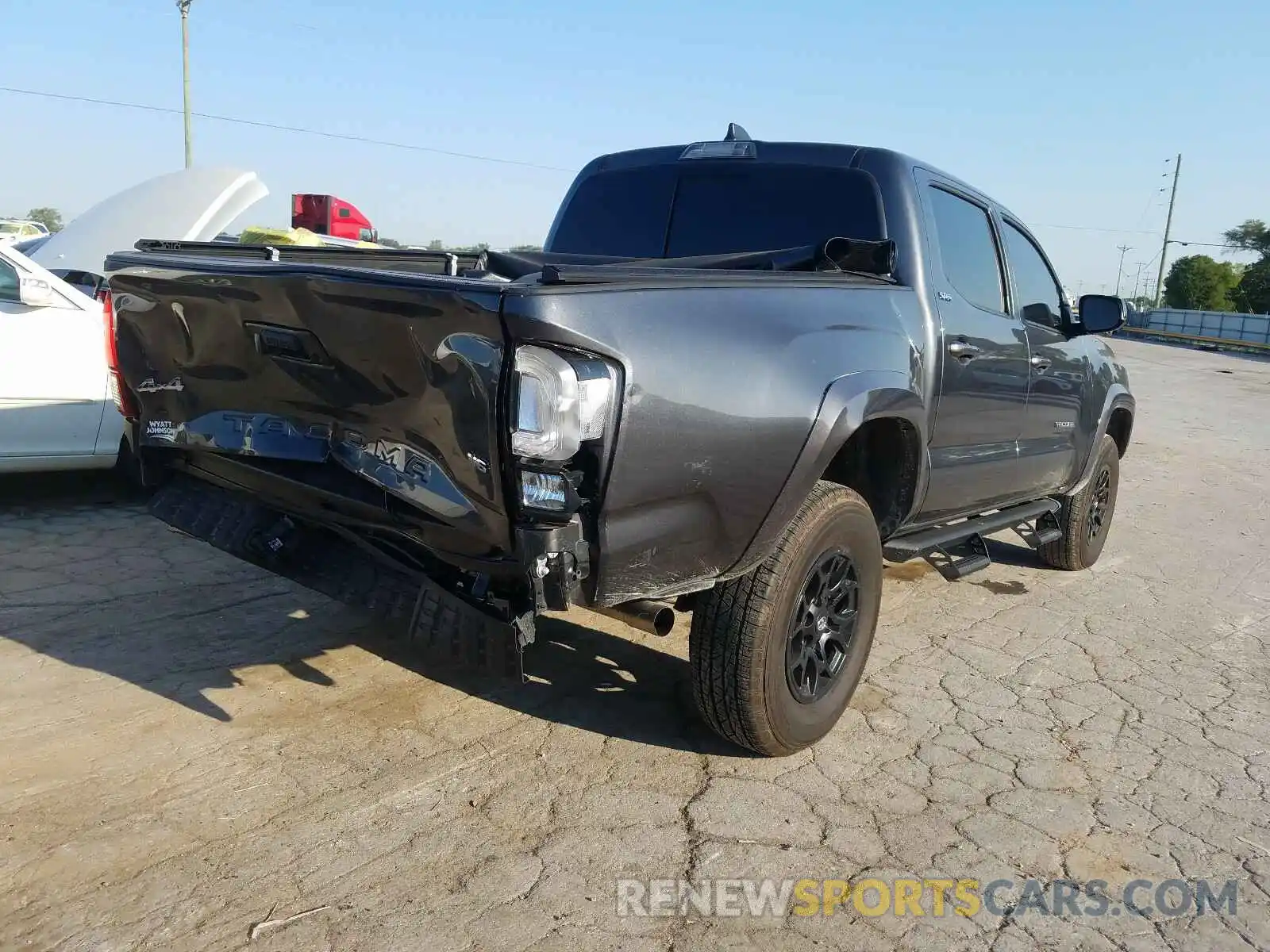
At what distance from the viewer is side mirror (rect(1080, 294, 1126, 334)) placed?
5133 millimetres

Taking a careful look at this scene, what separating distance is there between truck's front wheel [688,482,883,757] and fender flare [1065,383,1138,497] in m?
2.58

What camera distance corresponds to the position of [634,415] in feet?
8.16

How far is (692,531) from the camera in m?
2.73

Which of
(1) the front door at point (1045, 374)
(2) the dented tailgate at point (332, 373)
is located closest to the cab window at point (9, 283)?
(2) the dented tailgate at point (332, 373)

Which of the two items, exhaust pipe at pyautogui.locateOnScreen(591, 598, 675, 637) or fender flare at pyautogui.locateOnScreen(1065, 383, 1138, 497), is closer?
exhaust pipe at pyautogui.locateOnScreen(591, 598, 675, 637)

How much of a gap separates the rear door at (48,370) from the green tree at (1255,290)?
177 ft

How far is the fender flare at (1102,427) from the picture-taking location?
5.64 meters

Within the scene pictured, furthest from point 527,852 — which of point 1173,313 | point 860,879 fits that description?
point 1173,313

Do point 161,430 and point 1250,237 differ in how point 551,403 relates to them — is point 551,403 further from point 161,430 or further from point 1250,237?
point 1250,237

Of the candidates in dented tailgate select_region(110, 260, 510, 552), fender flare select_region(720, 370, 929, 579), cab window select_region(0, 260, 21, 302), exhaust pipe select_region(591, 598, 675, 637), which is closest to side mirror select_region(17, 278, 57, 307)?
cab window select_region(0, 260, 21, 302)

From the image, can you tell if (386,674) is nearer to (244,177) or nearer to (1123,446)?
(1123,446)

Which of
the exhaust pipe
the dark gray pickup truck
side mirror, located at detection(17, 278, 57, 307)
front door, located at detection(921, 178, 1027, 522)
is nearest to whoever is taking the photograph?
the dark gray pickup truck

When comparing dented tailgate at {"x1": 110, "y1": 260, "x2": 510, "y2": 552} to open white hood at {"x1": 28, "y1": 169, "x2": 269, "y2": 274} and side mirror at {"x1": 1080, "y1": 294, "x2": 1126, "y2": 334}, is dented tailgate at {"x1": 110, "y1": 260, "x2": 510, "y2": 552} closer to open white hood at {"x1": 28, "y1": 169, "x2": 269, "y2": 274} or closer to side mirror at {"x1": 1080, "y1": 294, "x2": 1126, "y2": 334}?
side mirror at {"x1": 1080, "y1": 294, "x2": 1126, "y2": 334}

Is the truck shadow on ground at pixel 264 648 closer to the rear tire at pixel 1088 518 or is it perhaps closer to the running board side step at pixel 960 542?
the running board side step at pixel 960 542
